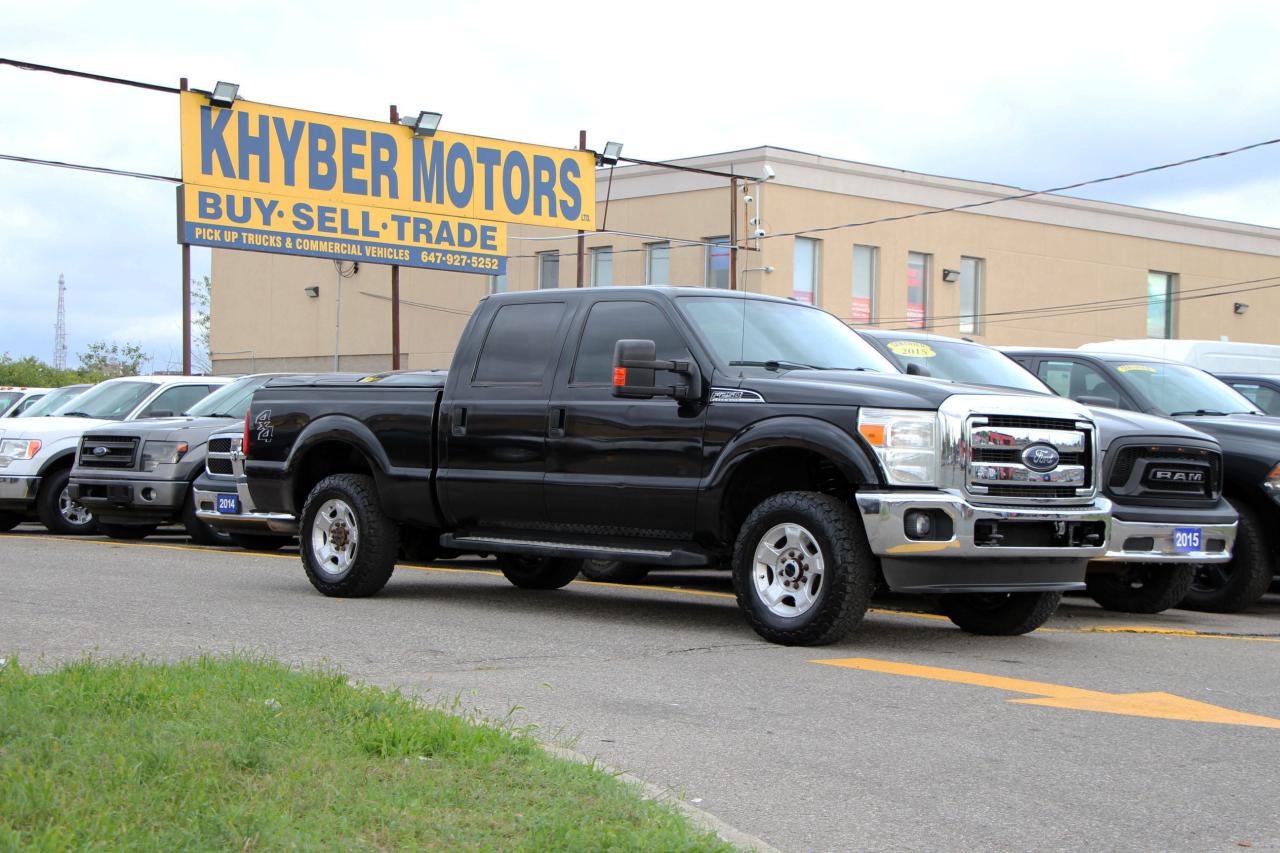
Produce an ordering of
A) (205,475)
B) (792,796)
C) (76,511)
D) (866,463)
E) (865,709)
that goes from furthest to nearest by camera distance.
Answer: (76,511) < (205,475) < (866,463) < (865,709) < (792,796)

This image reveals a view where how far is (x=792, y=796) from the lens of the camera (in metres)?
5.26

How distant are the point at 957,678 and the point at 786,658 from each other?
912 millimetres

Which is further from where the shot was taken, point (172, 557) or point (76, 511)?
point (76, 511)

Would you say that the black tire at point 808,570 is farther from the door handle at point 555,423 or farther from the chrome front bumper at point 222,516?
the chrome front bumper at point 222,516

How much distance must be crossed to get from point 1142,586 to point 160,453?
9.90 meters

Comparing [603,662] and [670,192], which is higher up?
[670,192]

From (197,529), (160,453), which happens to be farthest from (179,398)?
(197,529)

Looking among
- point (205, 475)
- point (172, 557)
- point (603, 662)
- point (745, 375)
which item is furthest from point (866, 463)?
point (205, 475)

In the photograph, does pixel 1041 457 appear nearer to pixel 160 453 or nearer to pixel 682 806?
pixel 682 806

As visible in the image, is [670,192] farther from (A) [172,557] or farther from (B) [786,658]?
(B) [786,658]

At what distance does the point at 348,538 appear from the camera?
10.8m

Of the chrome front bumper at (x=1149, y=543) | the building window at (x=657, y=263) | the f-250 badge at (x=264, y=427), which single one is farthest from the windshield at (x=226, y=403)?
the building window at (x=657, y=263)

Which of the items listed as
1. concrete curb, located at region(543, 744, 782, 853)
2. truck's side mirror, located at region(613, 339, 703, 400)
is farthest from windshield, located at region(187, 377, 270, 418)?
concrete curb, located at region(543, 744, 782, 853)

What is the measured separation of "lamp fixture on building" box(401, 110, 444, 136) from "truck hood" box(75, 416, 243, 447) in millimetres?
13924
